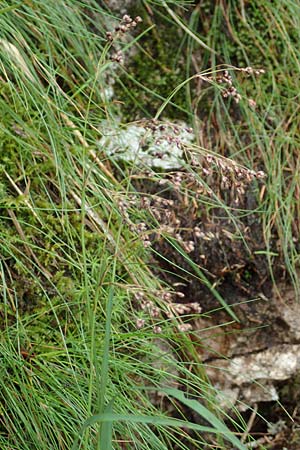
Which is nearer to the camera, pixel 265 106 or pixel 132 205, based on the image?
pixel 132 205

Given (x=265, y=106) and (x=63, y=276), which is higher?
(x=265, y=106)

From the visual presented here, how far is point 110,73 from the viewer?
231cm

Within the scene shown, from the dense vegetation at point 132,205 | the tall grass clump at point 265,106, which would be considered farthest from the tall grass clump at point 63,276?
the tall grass clump at point 265,106

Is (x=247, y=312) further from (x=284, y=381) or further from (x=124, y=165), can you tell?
(x=124, y=165)

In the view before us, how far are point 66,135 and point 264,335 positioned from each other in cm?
88

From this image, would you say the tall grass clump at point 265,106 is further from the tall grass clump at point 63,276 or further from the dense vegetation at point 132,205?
the tall grass clump at point 63,276

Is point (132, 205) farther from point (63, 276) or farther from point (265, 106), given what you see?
point (265, 106)

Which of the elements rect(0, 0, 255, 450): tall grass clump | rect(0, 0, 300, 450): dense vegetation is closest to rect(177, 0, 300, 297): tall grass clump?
rect(0, 0, 300, 450): dense vegetation

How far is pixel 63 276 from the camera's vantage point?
6.52 ft

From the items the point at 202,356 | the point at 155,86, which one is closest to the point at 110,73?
the point at 155,86

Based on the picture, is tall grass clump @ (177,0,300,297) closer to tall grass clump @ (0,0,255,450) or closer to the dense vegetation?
the dense vegetation

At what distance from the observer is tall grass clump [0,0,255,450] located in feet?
5.51

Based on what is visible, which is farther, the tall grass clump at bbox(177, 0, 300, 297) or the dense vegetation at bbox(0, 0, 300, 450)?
the tall grass clump at bbox(177, 0, 300, 297)

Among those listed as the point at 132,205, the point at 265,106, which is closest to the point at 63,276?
the point at 132,205
